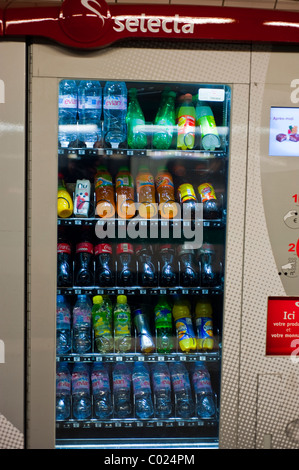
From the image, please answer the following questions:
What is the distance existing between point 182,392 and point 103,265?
776 mm

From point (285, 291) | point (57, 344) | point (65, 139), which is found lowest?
→ point (57, 344)

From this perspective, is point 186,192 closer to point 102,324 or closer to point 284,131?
point 284,131

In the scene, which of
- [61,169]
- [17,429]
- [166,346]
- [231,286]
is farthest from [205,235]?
[17,429]

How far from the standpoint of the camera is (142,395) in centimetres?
251

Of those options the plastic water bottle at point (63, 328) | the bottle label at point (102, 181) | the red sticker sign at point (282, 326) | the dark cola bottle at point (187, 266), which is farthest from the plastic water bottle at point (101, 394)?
the bottle label at point (102, 181)

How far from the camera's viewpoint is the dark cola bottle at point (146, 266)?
2490 mm

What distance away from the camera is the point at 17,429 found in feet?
7.54

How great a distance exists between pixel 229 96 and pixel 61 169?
96cm

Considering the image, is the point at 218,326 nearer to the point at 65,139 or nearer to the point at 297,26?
A: the point at 65,139

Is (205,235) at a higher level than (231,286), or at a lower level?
higher

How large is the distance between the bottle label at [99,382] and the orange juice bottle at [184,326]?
0.44 metres

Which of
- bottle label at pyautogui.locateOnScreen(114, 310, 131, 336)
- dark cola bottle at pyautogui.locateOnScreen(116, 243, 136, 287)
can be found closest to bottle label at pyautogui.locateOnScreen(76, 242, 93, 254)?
dark cola bottle at pyautogui.locateOnScreen(116, 243, 136, 287)

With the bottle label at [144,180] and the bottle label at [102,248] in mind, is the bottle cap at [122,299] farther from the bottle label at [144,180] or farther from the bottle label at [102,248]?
the bottle label at [144,180]

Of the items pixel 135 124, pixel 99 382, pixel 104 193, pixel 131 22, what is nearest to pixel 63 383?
pixel 99 382
